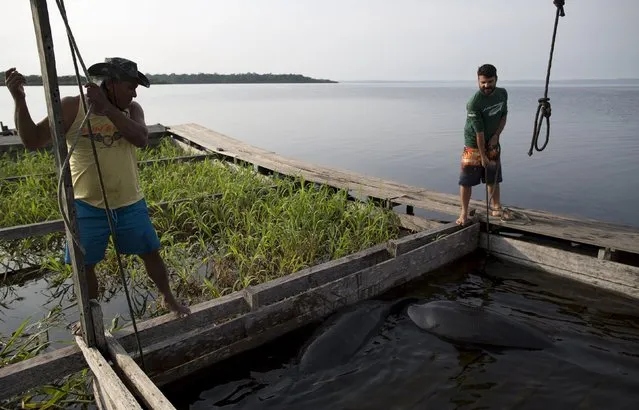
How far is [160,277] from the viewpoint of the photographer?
3229 mm

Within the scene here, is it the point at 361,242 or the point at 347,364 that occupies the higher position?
the point at 361,242

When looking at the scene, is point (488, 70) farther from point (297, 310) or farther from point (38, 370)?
point (38, 370)

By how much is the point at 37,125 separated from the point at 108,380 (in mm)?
1583

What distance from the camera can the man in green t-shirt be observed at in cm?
492

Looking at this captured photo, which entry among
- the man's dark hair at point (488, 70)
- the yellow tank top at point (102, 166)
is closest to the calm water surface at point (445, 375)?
the yellow tank top at point (102, 166)

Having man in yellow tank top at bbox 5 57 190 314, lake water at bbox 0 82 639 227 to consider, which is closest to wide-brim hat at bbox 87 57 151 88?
man in yellow tank top at bbox 5 57 190 314

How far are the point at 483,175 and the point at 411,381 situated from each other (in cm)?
306

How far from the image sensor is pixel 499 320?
12.2 feet

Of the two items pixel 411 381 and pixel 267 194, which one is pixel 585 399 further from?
pixel 267 194

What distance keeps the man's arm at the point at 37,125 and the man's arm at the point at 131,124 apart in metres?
0.30

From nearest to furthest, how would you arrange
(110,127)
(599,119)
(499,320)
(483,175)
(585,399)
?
1. (110,127)
2. (585,399)
3. (499,320)
4. (483,175)
5. (599,119)

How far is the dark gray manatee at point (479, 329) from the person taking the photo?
3.61m

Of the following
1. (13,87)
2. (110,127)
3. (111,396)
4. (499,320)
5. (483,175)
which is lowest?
(499,320)

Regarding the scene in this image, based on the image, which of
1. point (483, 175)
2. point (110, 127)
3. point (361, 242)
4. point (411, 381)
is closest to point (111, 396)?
point (110, 127)
